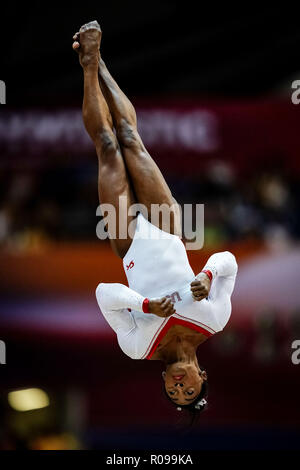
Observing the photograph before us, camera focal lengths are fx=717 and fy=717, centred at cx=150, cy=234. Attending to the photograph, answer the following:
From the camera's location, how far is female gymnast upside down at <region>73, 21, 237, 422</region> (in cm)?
477

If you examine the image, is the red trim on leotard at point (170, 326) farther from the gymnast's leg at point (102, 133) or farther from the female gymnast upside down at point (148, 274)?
the gymnast's leg at point (102, 133)

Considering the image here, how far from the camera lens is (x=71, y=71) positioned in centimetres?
984

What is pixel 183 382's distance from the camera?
491cm

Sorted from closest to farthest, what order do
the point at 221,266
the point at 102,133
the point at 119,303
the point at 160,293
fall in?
the point at 119,303, the point at 221,266, the point at 160,293, the point at 102,133

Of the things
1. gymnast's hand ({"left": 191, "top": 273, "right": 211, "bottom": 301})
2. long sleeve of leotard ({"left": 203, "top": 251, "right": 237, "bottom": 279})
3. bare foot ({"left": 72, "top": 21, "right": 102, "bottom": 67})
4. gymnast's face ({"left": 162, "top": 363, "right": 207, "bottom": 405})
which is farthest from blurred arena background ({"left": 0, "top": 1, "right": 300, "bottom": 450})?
gymnast's hand ({"left": 191, "top": 273, "right": 211, "bottom": 301})

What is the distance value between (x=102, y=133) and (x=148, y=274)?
1.10 meters

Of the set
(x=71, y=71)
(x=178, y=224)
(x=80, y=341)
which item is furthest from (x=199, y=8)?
(x=178, y=224)

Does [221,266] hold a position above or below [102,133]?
below

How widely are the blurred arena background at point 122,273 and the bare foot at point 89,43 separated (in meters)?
3.68

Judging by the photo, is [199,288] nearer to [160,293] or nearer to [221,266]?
[221,266]

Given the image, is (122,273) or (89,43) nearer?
(89,43)

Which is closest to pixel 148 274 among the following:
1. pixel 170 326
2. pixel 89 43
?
pixel 170 326

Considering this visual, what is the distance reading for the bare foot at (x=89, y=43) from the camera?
508 cm

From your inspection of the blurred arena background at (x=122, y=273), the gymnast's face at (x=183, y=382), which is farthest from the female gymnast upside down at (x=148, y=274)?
the blurred arena background at (x=122, y=273)
